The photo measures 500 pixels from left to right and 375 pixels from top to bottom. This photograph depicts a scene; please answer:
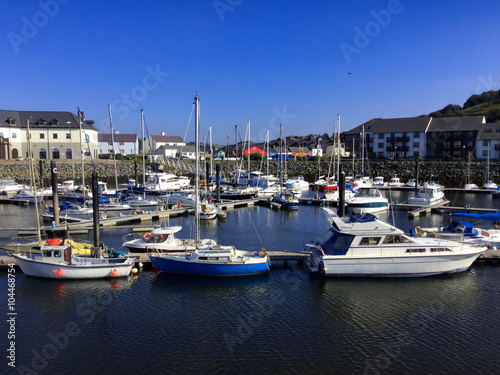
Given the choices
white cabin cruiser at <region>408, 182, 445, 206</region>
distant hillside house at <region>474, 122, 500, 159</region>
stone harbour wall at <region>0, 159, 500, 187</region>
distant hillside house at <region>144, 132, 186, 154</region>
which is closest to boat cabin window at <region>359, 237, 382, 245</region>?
white cabin cruiser at <region>408, 182, 445, 206</region>

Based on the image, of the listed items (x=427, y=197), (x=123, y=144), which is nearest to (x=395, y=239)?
(x=427, y=197)

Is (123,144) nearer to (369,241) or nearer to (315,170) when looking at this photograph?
(315,170)

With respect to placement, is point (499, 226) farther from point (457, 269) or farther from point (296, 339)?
point (296, 339)

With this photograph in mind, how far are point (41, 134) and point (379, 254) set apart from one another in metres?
90.4

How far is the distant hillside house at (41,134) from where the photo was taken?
90.1 metres

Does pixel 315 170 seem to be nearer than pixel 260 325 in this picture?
No

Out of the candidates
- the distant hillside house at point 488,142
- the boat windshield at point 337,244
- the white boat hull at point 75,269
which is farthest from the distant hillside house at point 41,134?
the distant hillside house at point 488,142

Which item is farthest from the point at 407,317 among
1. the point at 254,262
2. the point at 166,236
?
the point at 166,236

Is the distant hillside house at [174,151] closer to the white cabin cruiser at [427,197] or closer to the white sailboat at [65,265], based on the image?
the white cabin cruiser at [427,197]

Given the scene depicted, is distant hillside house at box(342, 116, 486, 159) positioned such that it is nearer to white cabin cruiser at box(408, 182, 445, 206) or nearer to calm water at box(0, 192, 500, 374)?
white cabin cruiser at box(408, 182, 445, 206)

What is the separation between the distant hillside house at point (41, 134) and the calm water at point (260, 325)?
77937 millimetres

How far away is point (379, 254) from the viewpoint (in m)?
22.0

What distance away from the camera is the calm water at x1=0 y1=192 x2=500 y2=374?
14.6 m

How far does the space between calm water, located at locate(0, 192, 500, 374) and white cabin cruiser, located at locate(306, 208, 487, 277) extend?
615 mm
